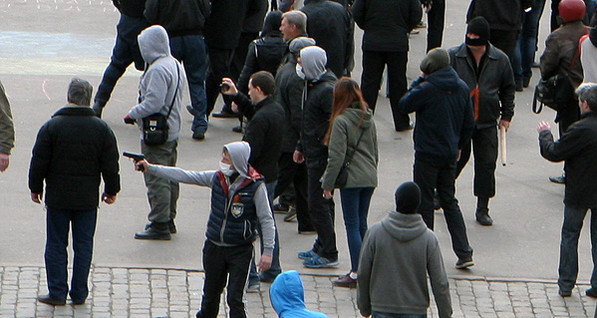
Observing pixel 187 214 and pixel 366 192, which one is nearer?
pixel 366 192

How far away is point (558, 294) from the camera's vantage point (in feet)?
31.2

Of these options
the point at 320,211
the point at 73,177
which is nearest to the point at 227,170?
the point at 73,177

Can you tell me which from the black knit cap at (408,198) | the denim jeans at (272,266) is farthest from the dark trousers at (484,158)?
the black knit cap at (408,198)

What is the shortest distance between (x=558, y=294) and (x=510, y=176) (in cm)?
287

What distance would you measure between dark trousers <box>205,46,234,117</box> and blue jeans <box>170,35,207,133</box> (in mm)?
339

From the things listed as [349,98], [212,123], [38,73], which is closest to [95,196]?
[349,98]

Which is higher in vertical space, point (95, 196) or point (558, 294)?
point (95, 196)

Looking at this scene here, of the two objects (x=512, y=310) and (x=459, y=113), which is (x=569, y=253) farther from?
(x=459, y=113)

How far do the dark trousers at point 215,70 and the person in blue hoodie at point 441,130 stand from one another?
384 cm

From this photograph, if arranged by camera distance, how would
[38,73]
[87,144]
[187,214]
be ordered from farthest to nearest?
[38,73] < [187,214] < [87,144]

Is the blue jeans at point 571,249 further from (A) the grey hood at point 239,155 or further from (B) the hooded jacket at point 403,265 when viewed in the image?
(A) the grey hood at point 239,155

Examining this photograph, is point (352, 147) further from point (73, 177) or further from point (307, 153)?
point (73, 177)

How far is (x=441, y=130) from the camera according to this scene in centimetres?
959

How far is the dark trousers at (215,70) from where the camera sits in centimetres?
1314
